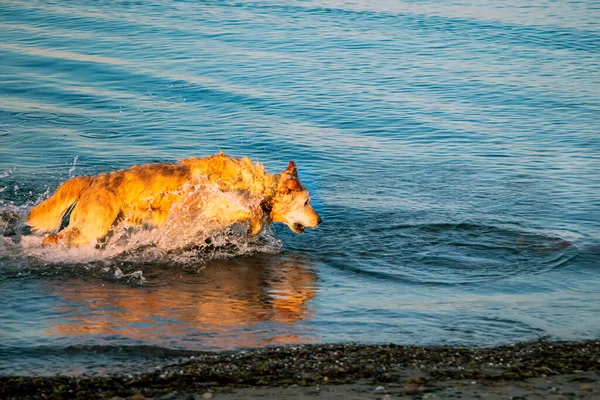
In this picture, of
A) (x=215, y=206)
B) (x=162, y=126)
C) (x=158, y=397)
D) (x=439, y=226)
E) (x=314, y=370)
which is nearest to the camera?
(x=158, y=397)

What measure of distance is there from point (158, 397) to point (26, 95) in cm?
1237

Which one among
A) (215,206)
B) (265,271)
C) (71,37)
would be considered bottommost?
(265,271)

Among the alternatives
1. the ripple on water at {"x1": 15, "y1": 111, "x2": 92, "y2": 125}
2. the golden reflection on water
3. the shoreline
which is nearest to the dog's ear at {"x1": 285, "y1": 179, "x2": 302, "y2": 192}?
the golden reflection on water

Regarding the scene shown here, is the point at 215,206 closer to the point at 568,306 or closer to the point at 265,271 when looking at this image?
the point at 265,271

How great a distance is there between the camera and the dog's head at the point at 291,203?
949cm

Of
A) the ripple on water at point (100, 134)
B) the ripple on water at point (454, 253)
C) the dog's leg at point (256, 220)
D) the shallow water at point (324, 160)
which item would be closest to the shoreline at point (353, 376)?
the shallow water at point (324, 160)

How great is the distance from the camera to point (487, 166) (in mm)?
13656

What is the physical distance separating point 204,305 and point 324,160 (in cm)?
576

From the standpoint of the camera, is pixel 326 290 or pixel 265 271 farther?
pixel 265 271

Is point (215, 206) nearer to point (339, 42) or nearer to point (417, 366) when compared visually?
point (417, 366)

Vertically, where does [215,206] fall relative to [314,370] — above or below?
above

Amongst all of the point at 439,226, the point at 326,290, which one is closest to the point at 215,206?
the point at 326,290

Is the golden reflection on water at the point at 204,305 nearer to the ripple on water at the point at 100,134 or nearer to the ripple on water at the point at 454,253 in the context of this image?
the ripple on water at the point at 454,253

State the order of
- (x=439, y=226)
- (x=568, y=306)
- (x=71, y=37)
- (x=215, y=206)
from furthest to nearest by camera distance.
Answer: (x=71, y=37) < (x=439, y=226) < (x=215, y=206) < (x=568, y=306)
